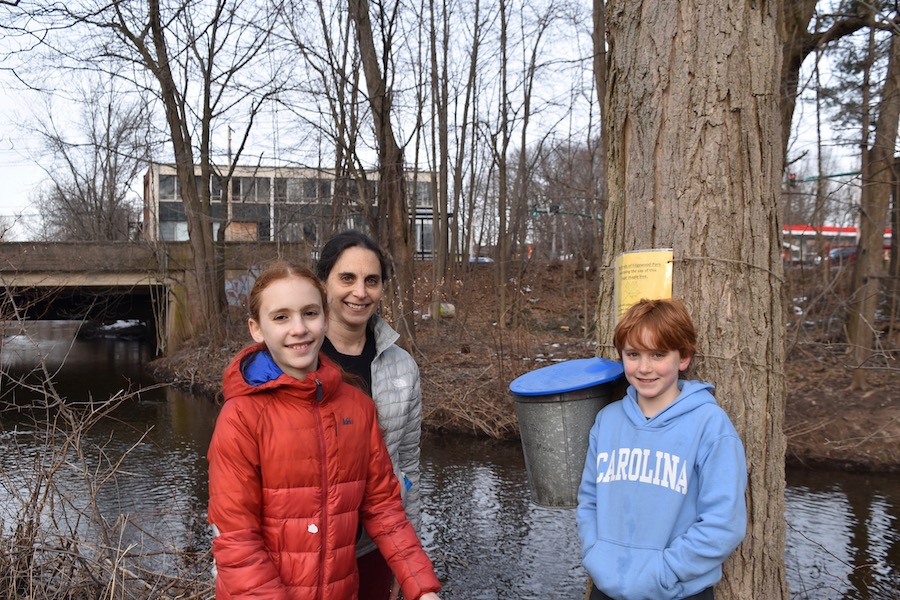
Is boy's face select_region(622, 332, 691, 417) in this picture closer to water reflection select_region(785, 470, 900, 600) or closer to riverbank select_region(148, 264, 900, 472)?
water reflection select_region(785, 470, 900, 600)

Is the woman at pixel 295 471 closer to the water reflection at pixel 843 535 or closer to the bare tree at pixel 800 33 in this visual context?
the water reflection at pixel 843 535

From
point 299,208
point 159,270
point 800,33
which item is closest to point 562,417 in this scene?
point 800,33

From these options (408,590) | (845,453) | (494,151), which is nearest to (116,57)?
(494,151)

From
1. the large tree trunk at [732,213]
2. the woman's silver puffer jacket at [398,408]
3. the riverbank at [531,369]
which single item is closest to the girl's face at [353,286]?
the woman's silver puffer jacket at [398,408]

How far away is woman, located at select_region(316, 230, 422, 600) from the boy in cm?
70

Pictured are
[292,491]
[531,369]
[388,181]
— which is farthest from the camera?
[388,181]

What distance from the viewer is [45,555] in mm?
4535

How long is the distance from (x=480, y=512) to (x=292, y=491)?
6.32 m

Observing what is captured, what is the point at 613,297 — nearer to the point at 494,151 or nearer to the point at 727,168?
the point at 727,168

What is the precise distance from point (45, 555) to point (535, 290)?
23.0 meters

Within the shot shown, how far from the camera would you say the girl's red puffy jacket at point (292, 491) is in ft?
6.70

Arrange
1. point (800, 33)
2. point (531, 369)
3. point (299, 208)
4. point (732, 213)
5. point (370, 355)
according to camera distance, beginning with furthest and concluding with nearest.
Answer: point (299, 208), point (531, 369), point (800, 33), point (370, 355), point (732, 213)

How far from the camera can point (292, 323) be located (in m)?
2.26

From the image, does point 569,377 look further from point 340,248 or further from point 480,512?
point 480,512
